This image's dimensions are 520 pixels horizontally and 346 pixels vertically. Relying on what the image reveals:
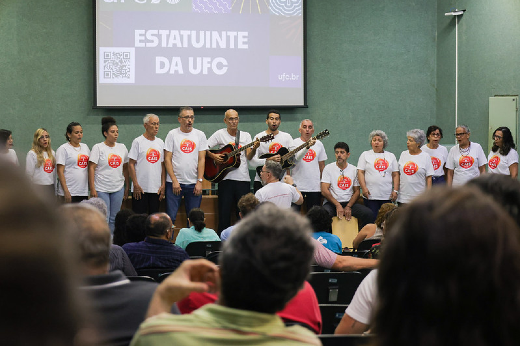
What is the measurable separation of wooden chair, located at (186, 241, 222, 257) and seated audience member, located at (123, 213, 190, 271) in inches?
36.5

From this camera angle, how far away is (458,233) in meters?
0.83

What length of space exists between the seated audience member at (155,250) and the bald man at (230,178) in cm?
411

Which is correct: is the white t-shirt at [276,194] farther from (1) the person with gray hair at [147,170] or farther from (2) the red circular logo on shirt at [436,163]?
(2) the red circular logo on shirt at [436,163]

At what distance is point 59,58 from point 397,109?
5.86m

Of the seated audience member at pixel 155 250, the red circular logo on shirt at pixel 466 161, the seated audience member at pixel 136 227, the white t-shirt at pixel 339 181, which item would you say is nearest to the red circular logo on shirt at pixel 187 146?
the white t-shirt at pixel 339 181

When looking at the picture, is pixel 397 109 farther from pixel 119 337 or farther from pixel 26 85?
pixel 119 337

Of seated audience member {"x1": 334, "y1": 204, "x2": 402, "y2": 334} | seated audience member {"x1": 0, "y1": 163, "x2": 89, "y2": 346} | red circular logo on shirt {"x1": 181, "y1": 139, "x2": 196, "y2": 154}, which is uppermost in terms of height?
red circular logo on shirt {"x1": 181, "y1": 139, "x2": 196, "y2": 154}

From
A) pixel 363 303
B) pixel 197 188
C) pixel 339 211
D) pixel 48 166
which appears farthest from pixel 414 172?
pixel 363 303

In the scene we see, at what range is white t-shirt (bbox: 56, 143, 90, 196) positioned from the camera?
791 cm

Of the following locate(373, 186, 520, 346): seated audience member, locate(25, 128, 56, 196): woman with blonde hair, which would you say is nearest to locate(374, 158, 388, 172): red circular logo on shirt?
locate(25, 128, 56, 196): woman with blonde hair

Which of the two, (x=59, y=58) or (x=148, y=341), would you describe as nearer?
(x=148, y=341)

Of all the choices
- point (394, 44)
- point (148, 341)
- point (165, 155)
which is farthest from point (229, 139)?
point (148, 341)

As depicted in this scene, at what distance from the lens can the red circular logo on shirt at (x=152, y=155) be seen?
8.04 m

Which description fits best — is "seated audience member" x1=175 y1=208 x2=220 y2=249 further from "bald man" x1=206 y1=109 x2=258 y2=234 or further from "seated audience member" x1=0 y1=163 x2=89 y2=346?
"seated audience member" x1=0 y1=163 x2=89 y2=346
